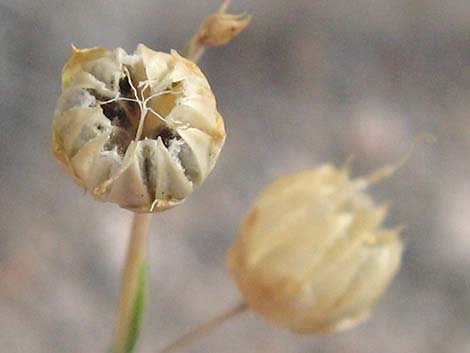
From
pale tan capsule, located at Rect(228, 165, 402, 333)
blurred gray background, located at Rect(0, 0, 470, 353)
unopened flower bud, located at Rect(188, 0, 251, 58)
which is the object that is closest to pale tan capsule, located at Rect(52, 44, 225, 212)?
unopened flower bud, located at Rect(188, 0, 251, 58)

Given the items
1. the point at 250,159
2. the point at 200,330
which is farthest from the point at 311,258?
the point at 250,159

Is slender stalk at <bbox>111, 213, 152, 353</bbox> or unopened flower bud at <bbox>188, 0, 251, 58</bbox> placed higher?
unopened flower bud at <bbox>188, 0, 251, 58</bbox>

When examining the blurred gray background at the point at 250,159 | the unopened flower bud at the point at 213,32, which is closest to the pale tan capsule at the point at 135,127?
the unopened flower bud at the point at 213,32

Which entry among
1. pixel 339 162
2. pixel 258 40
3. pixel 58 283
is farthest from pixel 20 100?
pixel 339 162

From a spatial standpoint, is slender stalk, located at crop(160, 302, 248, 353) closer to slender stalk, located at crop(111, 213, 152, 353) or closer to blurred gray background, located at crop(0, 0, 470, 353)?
slender stalk, located at crop(111, 213, 152, 353)

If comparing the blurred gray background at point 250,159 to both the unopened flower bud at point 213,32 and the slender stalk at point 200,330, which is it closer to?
the slender stalk at point 200,330

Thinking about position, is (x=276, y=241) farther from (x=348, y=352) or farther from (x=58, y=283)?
(x=348, y=352)
